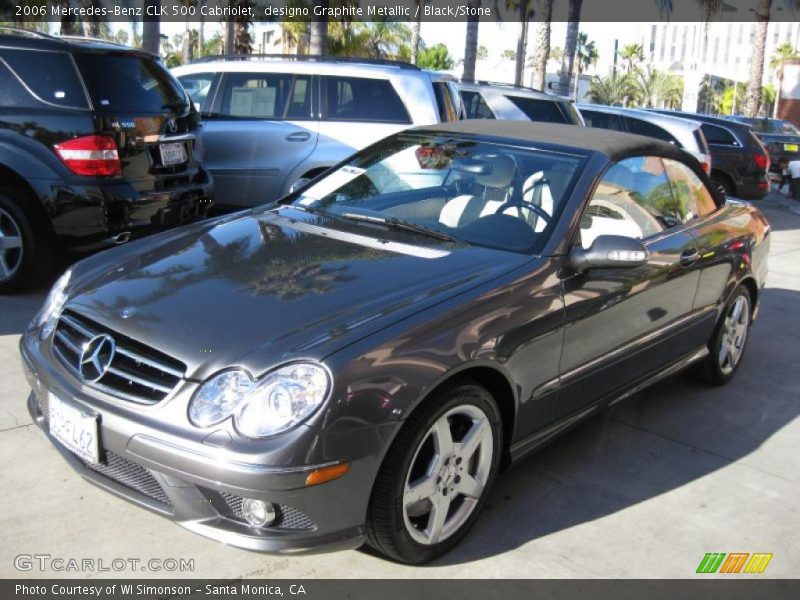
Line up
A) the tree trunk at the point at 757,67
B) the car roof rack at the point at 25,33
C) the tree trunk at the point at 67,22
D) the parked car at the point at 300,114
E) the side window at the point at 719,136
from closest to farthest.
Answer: the car roof rack at the point at 25,33
the parked car at the point at 300,114
the side window at the point at 719,136
the tree trunk at the point at 67,22
the tree trunk at the point at 757,67

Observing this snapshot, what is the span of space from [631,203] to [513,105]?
275 inches

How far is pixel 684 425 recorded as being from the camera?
473 centimetres

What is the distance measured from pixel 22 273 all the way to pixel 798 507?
16.6 feet

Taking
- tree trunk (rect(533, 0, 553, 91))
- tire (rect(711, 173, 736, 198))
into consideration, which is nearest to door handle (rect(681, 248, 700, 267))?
tire (rect(711, 173, 736, 198))

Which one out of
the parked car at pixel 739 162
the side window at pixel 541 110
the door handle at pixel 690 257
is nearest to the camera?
the door handle at pixel 690 257

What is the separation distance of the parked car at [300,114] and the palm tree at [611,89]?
6466cm

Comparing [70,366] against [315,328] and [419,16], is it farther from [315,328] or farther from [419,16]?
[419,16]

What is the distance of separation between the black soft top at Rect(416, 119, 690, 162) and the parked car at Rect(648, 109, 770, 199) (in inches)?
381

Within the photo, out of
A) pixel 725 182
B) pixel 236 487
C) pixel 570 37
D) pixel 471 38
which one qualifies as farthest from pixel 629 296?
pixel 471 38

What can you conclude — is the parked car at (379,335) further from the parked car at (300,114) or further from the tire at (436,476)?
the parked car at (300,114)

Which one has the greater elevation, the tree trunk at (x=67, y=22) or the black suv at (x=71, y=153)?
the tree trunk at (x=67, y=22)

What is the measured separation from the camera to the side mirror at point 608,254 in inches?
142

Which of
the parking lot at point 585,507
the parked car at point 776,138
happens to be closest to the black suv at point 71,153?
the parking lot at point 585,507
